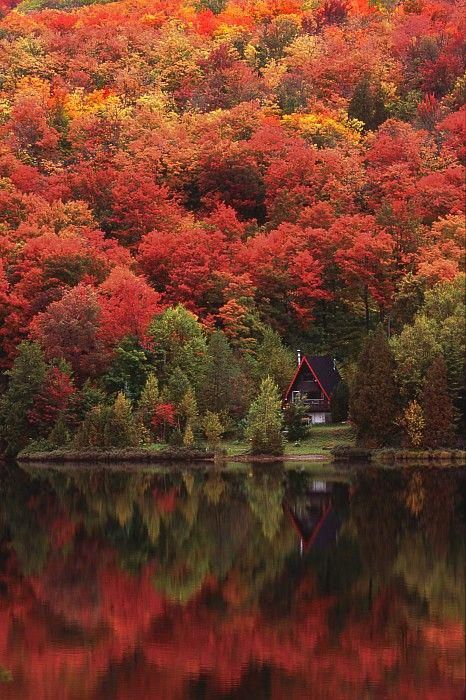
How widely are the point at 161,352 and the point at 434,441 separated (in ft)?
63.1

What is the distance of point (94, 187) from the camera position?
292 feet

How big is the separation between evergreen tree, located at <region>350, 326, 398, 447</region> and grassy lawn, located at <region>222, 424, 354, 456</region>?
97.6 inches

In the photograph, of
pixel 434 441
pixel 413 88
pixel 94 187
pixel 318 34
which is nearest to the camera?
pixel 434 441

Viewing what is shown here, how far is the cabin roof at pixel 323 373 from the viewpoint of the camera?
60.8 metres

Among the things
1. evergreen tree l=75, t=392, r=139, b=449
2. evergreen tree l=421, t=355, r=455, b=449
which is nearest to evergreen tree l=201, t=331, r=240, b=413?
evergreen tree l=75, t=392, r=139, b=449

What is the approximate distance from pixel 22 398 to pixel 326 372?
53.6ft

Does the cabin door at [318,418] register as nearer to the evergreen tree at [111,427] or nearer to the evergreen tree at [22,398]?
the evergreen tree at [111,427]

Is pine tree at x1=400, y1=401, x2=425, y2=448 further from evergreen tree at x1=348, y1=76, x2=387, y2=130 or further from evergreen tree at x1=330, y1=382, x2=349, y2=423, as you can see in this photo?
evergreen tree at x1=348, y1=76, x2=387, y2=130

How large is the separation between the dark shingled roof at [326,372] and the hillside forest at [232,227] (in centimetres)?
130

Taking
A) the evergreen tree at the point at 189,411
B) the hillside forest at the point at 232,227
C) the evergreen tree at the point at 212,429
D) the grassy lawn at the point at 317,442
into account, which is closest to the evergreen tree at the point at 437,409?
the hillside forest at the point at 232,227

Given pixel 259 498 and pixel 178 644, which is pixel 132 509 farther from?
pixel 178 644

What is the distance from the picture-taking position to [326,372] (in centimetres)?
6169

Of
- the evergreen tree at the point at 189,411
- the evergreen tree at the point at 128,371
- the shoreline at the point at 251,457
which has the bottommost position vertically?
the shoreline at the point at 251,457

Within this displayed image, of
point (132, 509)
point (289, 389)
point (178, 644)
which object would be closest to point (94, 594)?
point (178, 644)
